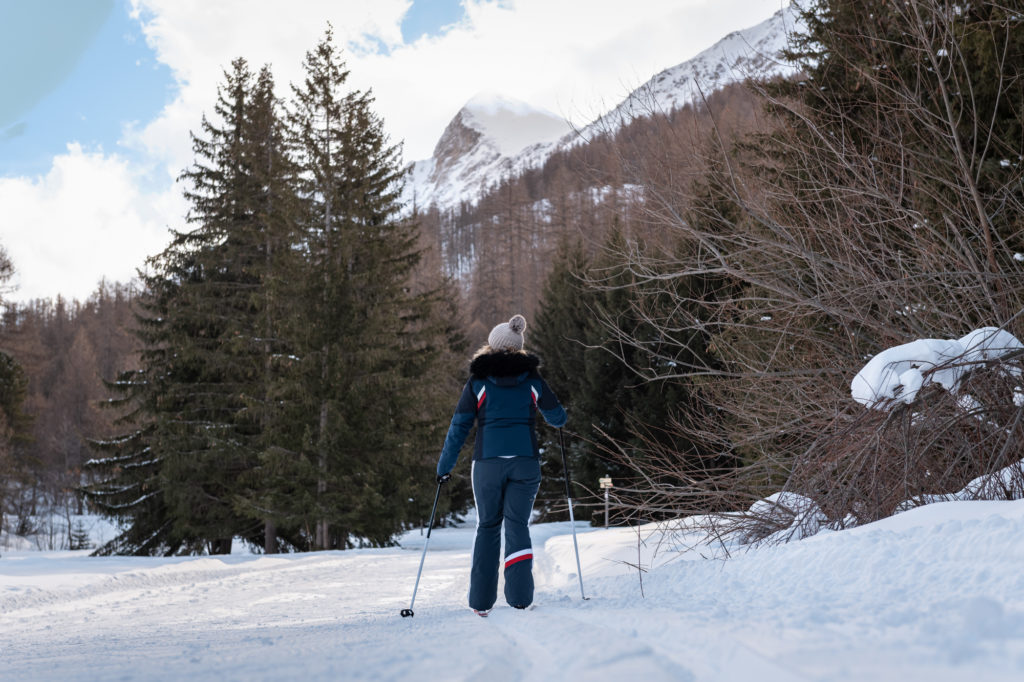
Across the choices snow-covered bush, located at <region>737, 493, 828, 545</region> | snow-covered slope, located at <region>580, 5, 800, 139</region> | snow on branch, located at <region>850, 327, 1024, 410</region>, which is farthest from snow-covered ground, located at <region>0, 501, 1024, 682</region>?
snow-covered slope, located at <region>580, 5, 800, 139</region>

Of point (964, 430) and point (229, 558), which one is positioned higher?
point (964, 430)

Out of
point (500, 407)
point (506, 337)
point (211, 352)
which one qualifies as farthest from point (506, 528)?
point (211, 352)

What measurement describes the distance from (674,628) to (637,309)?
4710 millimetres

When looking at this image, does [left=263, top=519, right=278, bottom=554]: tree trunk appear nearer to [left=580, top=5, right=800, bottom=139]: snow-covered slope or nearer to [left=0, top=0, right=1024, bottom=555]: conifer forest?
[left=0, top=0, right=1024, bottom=555]: conifer forest

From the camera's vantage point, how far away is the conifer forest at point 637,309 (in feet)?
20.9

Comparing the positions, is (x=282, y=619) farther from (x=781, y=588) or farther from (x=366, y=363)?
(x=366, y=363)

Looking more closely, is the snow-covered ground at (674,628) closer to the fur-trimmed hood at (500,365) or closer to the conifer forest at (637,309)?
the conifer forest at (637,309)

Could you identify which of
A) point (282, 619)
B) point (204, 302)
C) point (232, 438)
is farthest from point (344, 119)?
point (282, 619)

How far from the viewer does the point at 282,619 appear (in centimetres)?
568

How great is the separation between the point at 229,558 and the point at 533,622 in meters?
9.37

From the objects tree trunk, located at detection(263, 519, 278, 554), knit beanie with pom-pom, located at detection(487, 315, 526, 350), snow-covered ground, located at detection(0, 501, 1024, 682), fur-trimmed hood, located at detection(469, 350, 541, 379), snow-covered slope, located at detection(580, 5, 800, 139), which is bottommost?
tree trunk, located at detection(263, 519, 278, 554)

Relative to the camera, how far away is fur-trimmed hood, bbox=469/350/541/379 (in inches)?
216

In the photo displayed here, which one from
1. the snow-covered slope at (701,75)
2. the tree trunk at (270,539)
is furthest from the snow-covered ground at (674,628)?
the tree trunk at (270,539)

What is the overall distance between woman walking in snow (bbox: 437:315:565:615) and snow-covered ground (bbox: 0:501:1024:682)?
261mm
